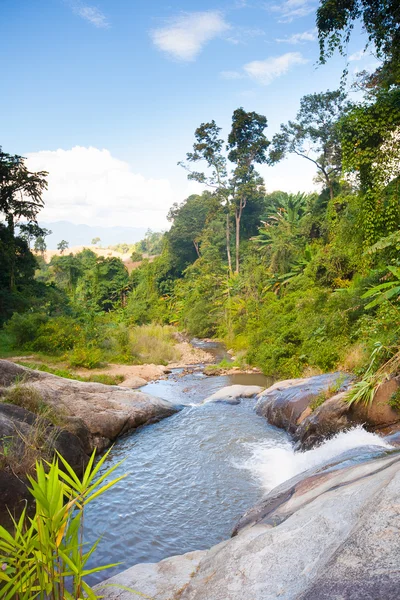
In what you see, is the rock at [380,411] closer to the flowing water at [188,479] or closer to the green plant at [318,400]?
the flowing water at [188,479]

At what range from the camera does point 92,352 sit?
16594 millimetres

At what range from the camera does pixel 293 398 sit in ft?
32.0

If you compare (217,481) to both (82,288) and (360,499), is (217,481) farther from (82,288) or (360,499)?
(82,288)

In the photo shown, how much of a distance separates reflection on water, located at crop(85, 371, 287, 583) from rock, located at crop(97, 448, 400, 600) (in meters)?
1.57

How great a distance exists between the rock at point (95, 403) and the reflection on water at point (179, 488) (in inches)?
13.7

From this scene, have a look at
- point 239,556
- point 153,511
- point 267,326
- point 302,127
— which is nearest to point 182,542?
point 153,511

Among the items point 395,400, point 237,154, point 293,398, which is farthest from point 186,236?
point 395,400

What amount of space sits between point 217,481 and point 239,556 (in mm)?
4050

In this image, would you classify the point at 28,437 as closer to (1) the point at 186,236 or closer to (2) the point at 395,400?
(2) the point at 395,400

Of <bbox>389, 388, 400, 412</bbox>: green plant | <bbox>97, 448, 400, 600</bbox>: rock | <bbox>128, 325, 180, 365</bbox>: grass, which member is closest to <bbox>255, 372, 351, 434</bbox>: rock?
<bbox>389, 388, 400, 412</bbox>: green plant

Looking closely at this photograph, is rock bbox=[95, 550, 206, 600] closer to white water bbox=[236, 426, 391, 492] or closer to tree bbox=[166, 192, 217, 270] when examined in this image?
white water bbox=[236, 426, 391, 492]

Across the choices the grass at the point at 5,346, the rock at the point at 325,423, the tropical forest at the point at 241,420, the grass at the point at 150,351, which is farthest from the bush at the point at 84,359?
the rock at the point at 325,423

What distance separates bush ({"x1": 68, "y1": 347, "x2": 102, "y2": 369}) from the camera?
15.6 metres

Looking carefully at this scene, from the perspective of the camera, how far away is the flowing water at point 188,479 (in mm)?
5324
